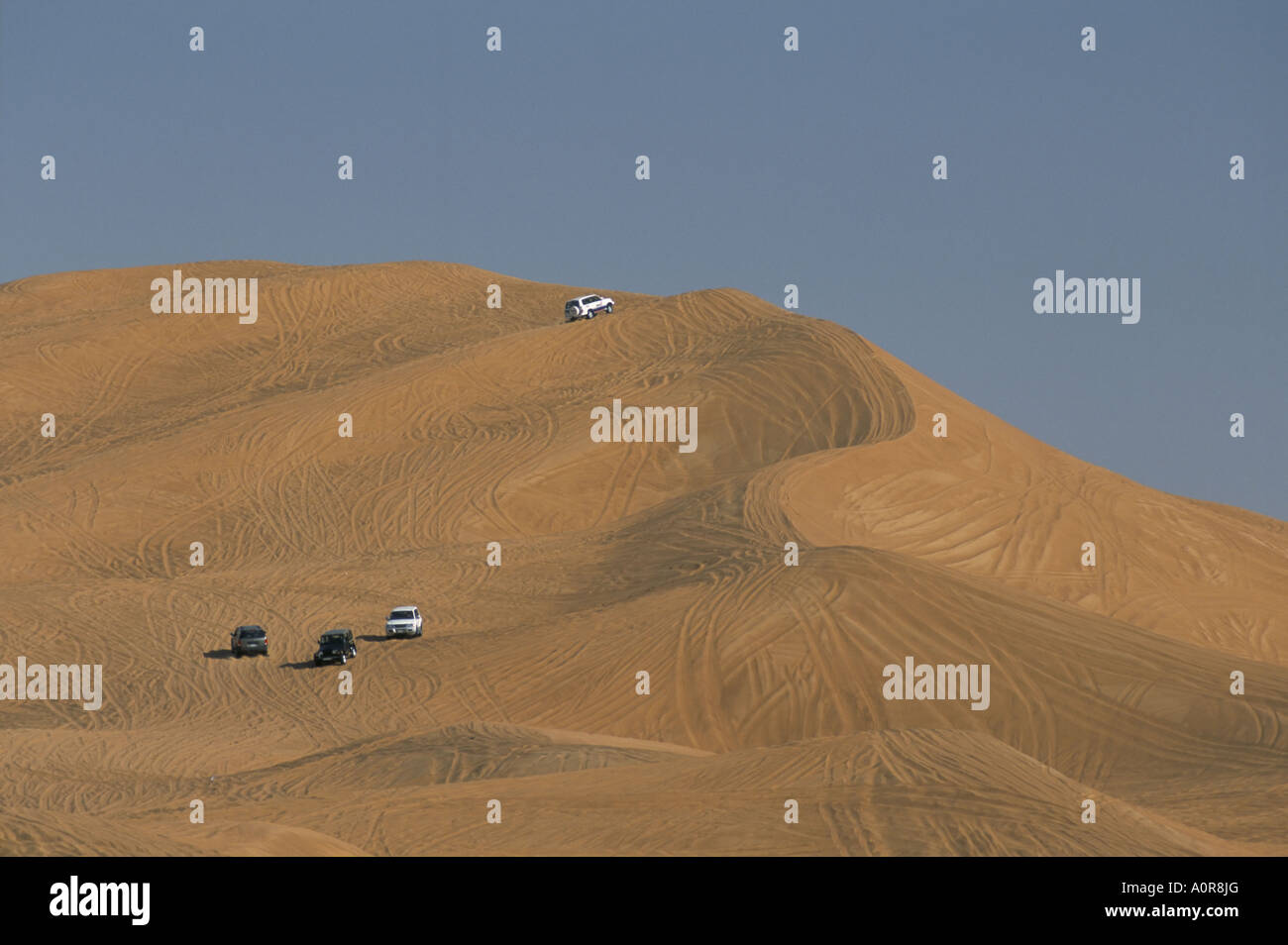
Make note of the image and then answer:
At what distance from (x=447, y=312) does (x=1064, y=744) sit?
5724 cm

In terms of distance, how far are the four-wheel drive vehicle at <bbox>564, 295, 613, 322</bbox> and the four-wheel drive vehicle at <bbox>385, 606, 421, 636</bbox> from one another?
34.0 metres

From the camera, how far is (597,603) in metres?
46.6

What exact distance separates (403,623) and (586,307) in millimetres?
35644

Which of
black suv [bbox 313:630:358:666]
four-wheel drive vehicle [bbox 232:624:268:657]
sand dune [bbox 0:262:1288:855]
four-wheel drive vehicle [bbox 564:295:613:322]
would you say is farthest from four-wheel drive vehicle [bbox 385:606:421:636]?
four-wheel drive vehicle [bbox 564:295:613:322]

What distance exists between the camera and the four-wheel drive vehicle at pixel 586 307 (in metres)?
78.4

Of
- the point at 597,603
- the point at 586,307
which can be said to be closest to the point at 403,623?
the point at 597,603

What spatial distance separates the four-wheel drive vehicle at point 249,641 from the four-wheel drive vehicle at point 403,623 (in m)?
3.23

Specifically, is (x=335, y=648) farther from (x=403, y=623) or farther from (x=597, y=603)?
(x=597, y=603)

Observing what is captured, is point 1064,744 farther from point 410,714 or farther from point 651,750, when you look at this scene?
point 410,714

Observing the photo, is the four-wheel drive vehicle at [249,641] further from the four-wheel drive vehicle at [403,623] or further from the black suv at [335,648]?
the four-wheel drive vehicle at [403,623]

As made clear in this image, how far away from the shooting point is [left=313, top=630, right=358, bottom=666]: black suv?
142ft

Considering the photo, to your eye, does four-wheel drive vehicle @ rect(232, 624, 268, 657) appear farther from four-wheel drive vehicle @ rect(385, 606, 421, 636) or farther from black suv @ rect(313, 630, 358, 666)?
four-wheel drive vehicle @ rect(385, 606, 421, 636)
